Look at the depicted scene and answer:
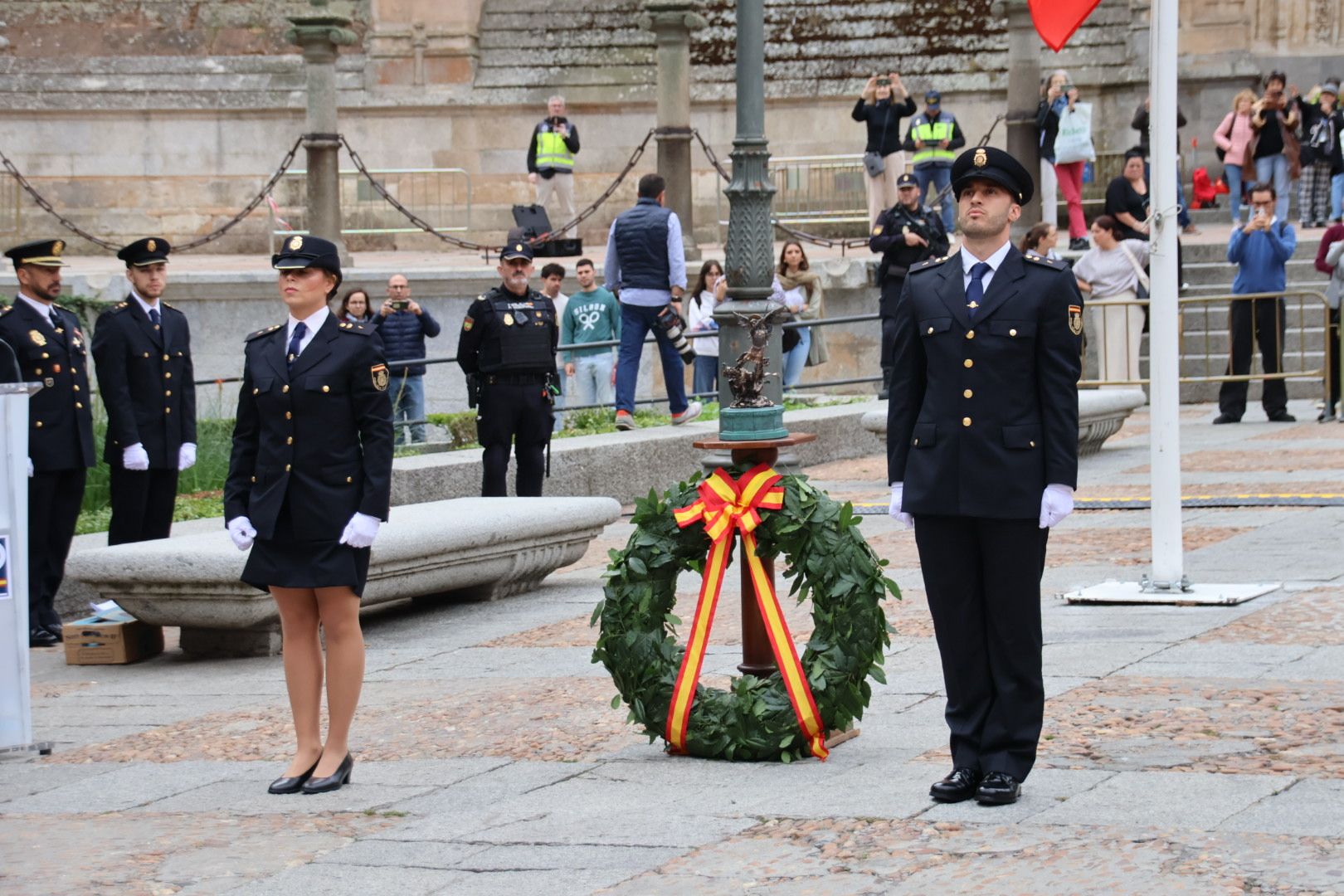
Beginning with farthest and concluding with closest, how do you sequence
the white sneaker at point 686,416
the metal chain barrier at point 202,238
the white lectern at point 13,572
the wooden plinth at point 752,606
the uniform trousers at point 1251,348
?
the metal chain barrier at point 202,238 → the uniform trousers at point 1251,348 → the white sneaker at point 686,416 → the white lectern at point 13,572 → the wooden plinth at point 752,606

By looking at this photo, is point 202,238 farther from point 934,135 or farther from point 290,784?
point 290,784

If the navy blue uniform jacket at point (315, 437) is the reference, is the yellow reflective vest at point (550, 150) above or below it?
above

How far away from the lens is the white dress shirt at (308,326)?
23.9ft

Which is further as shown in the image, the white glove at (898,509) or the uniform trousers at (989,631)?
the white glove at (898,509)

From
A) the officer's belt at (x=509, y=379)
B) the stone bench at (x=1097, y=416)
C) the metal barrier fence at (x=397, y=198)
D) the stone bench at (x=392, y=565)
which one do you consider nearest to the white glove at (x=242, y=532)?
the stone bench at (x=392, y=565)

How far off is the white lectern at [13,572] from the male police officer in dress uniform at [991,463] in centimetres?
328

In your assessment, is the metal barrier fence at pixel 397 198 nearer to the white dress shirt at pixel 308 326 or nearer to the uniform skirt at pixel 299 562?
the white dress shirt at pixel 308 326

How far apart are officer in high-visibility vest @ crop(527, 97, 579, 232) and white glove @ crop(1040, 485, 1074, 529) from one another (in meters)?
20.7

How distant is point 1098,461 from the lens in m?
16.6

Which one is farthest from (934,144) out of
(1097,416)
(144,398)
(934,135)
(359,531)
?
(359,531)

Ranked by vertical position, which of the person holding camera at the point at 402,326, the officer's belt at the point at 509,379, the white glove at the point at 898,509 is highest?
the person holding camera at the point at 402,326

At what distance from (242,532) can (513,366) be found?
5889 mm

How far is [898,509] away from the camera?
658cm

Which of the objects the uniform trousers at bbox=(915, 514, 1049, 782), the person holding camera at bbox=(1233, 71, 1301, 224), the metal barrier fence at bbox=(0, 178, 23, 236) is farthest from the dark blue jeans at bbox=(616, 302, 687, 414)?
the metal barrier fence at bbox=(0, 178, 23, 236)
